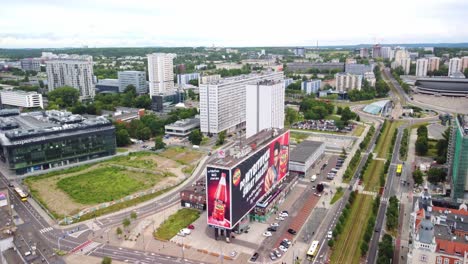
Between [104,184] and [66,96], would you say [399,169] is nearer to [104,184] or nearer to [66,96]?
[104,184]

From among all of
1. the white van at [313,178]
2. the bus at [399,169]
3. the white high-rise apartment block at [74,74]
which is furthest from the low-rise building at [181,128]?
the white high-rise apartment block at [74,74]

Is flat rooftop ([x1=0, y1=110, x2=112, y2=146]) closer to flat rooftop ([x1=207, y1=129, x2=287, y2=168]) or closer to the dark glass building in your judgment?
the dark glass building

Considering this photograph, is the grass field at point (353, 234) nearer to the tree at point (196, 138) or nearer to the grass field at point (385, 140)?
the grass field at point (385, 140)

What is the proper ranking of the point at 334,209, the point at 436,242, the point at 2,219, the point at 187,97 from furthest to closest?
1. the point at 187,97
2. the point at 334,209
3. the point at 2,219
4. the point at 436,242

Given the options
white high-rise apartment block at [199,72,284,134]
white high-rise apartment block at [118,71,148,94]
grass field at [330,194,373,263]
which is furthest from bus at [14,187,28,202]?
white high-rise apartment block at [118,71,148,94]

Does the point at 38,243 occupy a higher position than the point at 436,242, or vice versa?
the point at 436,242

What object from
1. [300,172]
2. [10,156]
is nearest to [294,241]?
[300,172]

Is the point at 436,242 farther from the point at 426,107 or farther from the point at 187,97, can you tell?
the point at 187,97
